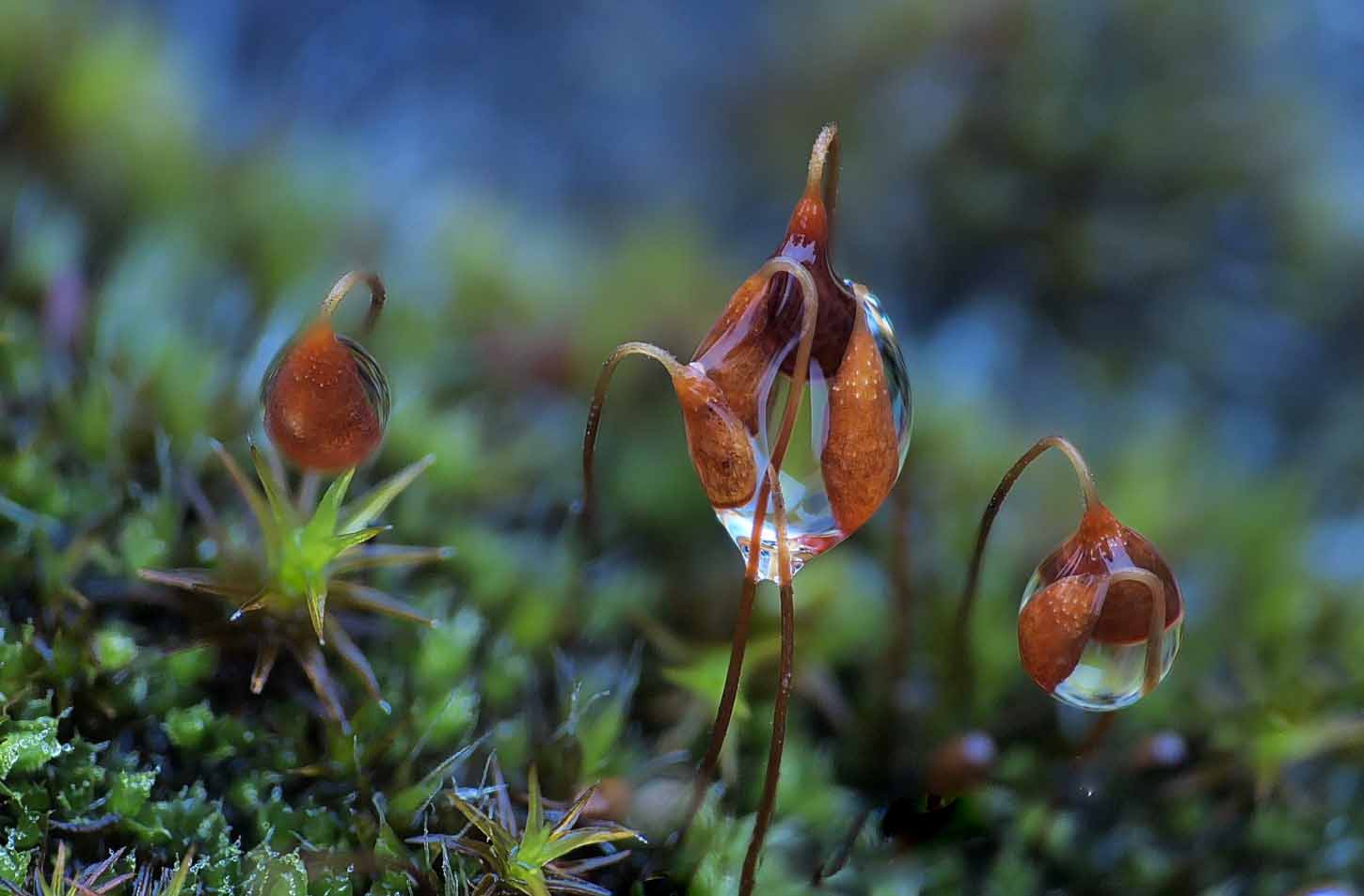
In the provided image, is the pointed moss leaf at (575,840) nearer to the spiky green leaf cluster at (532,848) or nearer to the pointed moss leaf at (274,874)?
the spiky green leaf cluster at (532,848)

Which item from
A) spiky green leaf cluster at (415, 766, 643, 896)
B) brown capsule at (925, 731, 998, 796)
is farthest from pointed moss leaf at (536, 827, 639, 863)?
brown capsule at (925, 731, 998, 796)

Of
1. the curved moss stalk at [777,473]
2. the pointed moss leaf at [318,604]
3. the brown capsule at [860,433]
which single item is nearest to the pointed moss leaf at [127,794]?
the pointed moss leaf at [318,604]

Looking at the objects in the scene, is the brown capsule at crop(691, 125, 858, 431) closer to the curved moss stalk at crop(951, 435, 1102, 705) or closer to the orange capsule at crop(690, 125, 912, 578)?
A: the orange capsule at crop(690, 125, 912, 578)

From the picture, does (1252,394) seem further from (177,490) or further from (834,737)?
(177,490)

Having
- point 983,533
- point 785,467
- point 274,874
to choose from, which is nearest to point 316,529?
point 274,874

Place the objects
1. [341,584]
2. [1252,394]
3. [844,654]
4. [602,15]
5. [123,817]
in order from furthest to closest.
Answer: [602,15], [1252,394], [844,654], [341,584], [123,817]

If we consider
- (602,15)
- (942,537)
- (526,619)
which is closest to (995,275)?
(942,537)
